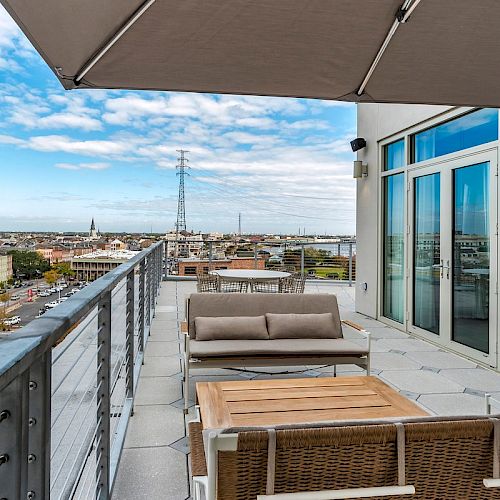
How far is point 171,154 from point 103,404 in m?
20.8

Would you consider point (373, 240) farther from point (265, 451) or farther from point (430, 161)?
point (265, 451)

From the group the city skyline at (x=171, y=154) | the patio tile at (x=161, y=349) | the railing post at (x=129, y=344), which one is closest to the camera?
the railing post at (x=129, y=344)

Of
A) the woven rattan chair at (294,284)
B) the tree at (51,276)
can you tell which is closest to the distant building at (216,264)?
the woven rattan chair at (294,284)

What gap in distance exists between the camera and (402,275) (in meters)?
6.40

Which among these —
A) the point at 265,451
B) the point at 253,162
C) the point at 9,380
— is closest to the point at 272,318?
the point at 265,451

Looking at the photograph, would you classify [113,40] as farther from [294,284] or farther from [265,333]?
[294,284]

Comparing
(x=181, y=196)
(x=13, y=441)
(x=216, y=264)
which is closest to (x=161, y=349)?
(x=13, y=441)

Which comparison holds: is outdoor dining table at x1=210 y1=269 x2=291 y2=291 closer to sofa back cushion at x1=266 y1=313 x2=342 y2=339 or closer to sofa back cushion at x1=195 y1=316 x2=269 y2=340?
sofa back cushion at x1=266 y1=313 x2=342 y2=339

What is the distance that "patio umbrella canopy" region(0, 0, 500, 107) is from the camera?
199 centimetres

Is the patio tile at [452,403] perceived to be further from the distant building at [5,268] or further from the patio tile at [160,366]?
the distant building at [5,268]

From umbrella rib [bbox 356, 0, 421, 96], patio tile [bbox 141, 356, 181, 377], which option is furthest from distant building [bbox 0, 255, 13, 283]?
umbrella rib [bbox 356, 0, 421, 96]

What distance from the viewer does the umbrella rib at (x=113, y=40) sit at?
2.03 metres

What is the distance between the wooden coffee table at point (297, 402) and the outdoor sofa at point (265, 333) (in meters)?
0.78

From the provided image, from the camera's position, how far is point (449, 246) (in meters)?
5.29
